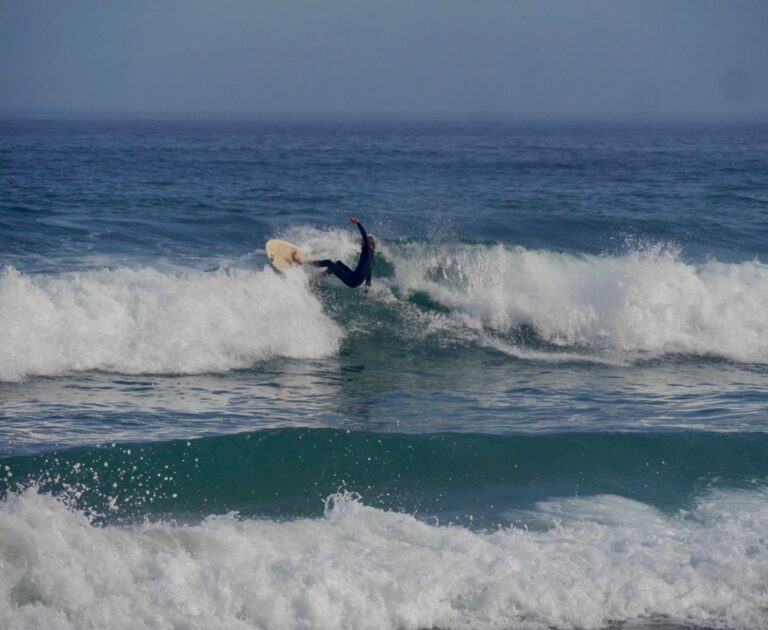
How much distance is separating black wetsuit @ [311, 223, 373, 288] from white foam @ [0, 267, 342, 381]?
57 cm

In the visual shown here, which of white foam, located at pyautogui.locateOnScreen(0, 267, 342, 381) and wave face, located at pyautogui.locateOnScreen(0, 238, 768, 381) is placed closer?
white foam, located at pyautogui.locateOnScreen(0, 267, 342, 381)

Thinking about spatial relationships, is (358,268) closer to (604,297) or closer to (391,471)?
(604,297)

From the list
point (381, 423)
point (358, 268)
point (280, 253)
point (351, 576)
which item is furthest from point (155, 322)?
point (351, 576)

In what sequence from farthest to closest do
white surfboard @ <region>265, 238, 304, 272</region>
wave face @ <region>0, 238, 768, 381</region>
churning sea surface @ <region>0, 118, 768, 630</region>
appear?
1. white surfboard @ <region>265, 238, 304, 272</region>
2. wave face @ <region>0, 238, 768, 381</region>
3. churning sea surface @ <region>0, 118, 768, 630</region>

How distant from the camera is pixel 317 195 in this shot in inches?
1243

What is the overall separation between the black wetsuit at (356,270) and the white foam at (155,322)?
567 millimetres

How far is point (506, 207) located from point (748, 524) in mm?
21463

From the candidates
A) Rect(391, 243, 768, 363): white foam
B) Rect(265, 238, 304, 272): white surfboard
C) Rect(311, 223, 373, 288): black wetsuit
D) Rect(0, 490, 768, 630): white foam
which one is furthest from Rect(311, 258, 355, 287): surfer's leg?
Rect(0, 490, 768, 630): white foam

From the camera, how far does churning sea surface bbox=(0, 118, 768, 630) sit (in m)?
7.32

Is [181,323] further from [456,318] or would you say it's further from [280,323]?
[456,318]

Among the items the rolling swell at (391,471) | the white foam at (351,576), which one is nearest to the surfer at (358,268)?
the rolling swell at (391,471)

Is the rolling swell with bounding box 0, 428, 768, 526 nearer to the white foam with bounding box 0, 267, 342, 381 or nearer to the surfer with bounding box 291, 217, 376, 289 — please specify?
the white foam with bounding box 0, 267, 342, 381

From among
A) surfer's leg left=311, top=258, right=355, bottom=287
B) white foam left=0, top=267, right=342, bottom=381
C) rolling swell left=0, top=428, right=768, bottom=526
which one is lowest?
rolling swell left=0, top=428, right=768, bottom=526

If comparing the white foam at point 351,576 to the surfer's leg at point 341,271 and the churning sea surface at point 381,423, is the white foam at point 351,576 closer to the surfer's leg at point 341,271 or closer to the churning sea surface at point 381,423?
the churning sea surface at point 381,423
